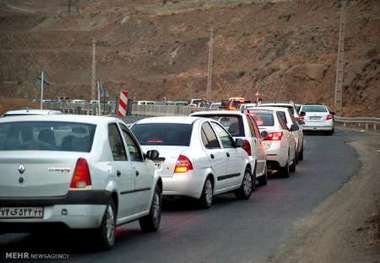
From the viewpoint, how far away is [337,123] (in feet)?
227

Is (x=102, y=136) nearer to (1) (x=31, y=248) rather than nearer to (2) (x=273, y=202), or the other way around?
(1) (x=31, y=248)

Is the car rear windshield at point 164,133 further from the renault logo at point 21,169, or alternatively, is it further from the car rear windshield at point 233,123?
the renault logo at point 21,169

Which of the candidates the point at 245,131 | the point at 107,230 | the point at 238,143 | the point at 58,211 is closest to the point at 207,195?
the point at 238,143

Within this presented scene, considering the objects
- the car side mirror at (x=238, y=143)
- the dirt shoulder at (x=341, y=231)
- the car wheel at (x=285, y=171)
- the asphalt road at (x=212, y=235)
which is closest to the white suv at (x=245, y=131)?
the asphalt road at (x=212, y=235)

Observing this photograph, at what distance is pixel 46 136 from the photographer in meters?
11.0

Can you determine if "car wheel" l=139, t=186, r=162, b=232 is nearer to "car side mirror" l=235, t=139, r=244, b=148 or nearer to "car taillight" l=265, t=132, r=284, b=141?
"car side mirror" l=235, t=139, r=244, b=148

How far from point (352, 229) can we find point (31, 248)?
15.1ft

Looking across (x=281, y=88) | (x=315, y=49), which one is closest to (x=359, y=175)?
(x=281, y=88)

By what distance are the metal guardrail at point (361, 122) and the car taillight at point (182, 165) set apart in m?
45.5

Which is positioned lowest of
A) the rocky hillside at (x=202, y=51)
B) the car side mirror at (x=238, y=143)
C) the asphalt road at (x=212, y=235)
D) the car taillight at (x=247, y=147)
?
the asphalt road at (x=212, y=235)

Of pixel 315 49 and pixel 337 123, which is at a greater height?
pixel 315 49

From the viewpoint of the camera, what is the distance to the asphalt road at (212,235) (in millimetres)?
10883

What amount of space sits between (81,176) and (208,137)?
252 inches

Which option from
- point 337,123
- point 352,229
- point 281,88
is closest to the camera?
point 352,229
